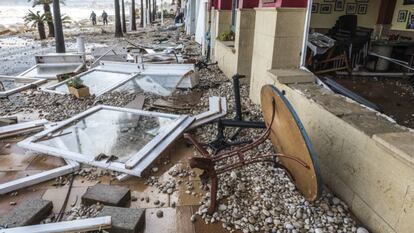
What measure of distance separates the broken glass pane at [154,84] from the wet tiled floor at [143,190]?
2.48 meters

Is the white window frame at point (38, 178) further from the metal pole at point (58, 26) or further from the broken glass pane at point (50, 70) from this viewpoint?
the metal pole at point (58, 26)

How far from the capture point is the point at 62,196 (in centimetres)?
269

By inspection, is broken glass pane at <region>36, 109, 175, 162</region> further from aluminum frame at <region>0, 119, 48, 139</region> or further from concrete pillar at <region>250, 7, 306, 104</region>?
concrete pillar at <region>250, 7, 306, 104</region>

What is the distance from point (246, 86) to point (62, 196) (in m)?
4.36

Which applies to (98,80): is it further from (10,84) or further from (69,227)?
(69,227)

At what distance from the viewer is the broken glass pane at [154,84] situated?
19.2 feet

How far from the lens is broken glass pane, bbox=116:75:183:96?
585 cm

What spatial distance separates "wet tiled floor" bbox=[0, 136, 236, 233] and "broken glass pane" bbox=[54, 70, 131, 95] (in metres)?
2.48

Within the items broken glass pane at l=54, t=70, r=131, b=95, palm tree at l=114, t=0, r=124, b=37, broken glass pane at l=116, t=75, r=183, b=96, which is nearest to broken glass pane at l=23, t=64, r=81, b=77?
broken glass pane at l=54, t=70, r=131, b=95

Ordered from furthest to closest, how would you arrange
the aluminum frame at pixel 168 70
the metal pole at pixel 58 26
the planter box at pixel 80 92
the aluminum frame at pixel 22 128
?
the metal pole at pixel 58 26
the aluminum frame at pixel 168 70
the planter box at pixel 80 92
the aluminum frame at pixel 22 128

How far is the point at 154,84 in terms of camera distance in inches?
237

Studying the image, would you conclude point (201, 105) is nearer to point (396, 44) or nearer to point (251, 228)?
point (251, 228)

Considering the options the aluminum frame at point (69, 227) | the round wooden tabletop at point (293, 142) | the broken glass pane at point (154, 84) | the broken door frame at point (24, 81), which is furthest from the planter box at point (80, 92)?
the round wooden tabletop at point (293, 142)

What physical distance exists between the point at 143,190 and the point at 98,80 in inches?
167
